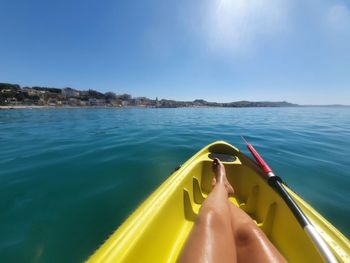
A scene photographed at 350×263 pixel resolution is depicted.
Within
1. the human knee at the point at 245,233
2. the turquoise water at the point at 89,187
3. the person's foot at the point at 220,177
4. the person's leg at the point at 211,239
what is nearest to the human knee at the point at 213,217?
the person's leg at the point at 211,239

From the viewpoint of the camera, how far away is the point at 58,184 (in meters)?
4.23

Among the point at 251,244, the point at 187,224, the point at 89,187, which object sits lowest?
the point at 89,187

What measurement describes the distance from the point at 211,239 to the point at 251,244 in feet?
1.43

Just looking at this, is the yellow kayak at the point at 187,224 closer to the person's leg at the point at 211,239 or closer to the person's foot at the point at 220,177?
the person's foot at the point at 220,177

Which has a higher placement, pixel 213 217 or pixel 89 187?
pixel 213 217

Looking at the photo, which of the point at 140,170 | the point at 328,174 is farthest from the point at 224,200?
the point at 328,174

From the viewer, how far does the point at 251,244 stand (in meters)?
1.48

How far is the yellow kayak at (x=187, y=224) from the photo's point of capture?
1398mm

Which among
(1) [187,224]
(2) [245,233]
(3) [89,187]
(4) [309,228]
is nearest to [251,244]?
(2) [245,233]

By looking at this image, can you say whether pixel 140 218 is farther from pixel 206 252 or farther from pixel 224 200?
pixel 224 200

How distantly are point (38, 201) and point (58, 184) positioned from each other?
719mm

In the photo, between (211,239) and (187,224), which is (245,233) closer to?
(211,239)

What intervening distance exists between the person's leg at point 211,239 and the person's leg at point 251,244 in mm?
125

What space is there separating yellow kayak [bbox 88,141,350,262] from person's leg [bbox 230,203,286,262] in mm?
474
